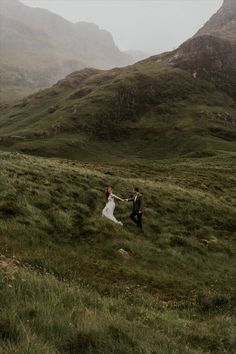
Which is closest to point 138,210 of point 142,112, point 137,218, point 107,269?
point 137,218

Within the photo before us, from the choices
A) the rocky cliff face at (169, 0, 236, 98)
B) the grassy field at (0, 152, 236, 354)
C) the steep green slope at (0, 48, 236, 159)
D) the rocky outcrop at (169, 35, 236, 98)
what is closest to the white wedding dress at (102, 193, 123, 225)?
the grassy field at (0, 152, 236, 354)

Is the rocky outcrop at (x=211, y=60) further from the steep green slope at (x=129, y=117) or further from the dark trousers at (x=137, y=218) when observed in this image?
the dark trousers at (x=137, y=218)

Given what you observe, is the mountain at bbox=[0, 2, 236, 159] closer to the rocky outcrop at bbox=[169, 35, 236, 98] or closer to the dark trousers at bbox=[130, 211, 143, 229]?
the rocky outcrop at bbox=[169, 35, 236, 98]

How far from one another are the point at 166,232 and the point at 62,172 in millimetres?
10562

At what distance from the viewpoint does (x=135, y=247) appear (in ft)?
77.1

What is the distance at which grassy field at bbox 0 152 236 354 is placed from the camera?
29.4ft

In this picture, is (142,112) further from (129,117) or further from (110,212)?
(110,212)

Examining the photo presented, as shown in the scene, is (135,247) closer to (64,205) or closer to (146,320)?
(64,205)

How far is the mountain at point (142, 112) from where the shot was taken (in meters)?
120

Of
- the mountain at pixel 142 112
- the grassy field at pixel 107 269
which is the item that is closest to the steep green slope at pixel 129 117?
the mountain at pixel 142 112

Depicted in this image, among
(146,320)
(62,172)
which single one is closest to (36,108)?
(62,172)

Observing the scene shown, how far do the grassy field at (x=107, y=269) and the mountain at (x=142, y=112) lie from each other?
2940 inches

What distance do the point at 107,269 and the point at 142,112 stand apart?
136584mm

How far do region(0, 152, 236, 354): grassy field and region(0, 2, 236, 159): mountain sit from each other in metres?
74.7
